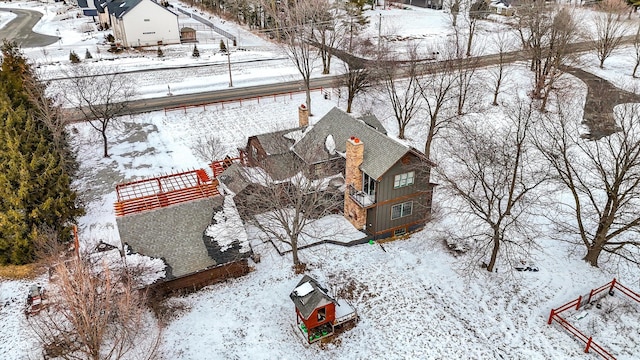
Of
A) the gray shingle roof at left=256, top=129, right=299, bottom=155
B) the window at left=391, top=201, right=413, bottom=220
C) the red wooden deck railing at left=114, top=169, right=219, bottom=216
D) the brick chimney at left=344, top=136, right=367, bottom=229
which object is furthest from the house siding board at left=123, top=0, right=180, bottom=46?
the window at left=391, top=201, right=413, bottom=220

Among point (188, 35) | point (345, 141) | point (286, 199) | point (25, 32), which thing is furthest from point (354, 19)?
point (25, 32)

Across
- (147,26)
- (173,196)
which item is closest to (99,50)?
(147,26)

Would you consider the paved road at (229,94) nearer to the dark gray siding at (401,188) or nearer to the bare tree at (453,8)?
the bare tree at (453,8)

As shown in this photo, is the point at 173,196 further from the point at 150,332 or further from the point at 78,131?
the point at 78,131

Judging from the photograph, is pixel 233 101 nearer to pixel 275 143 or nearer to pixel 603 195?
pixel 275 143

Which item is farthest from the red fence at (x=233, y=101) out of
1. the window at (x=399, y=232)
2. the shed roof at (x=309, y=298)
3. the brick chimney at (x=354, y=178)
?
the shed roof at (x=309, y=298)

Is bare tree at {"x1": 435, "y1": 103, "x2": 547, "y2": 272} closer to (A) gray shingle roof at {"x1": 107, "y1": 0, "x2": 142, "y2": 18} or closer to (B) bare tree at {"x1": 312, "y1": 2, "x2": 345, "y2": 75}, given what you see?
(B) bare tree at {"x1": 312, "y1": 2, "x2": 345, "y2": 75}

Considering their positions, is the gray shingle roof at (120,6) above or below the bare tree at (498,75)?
above
